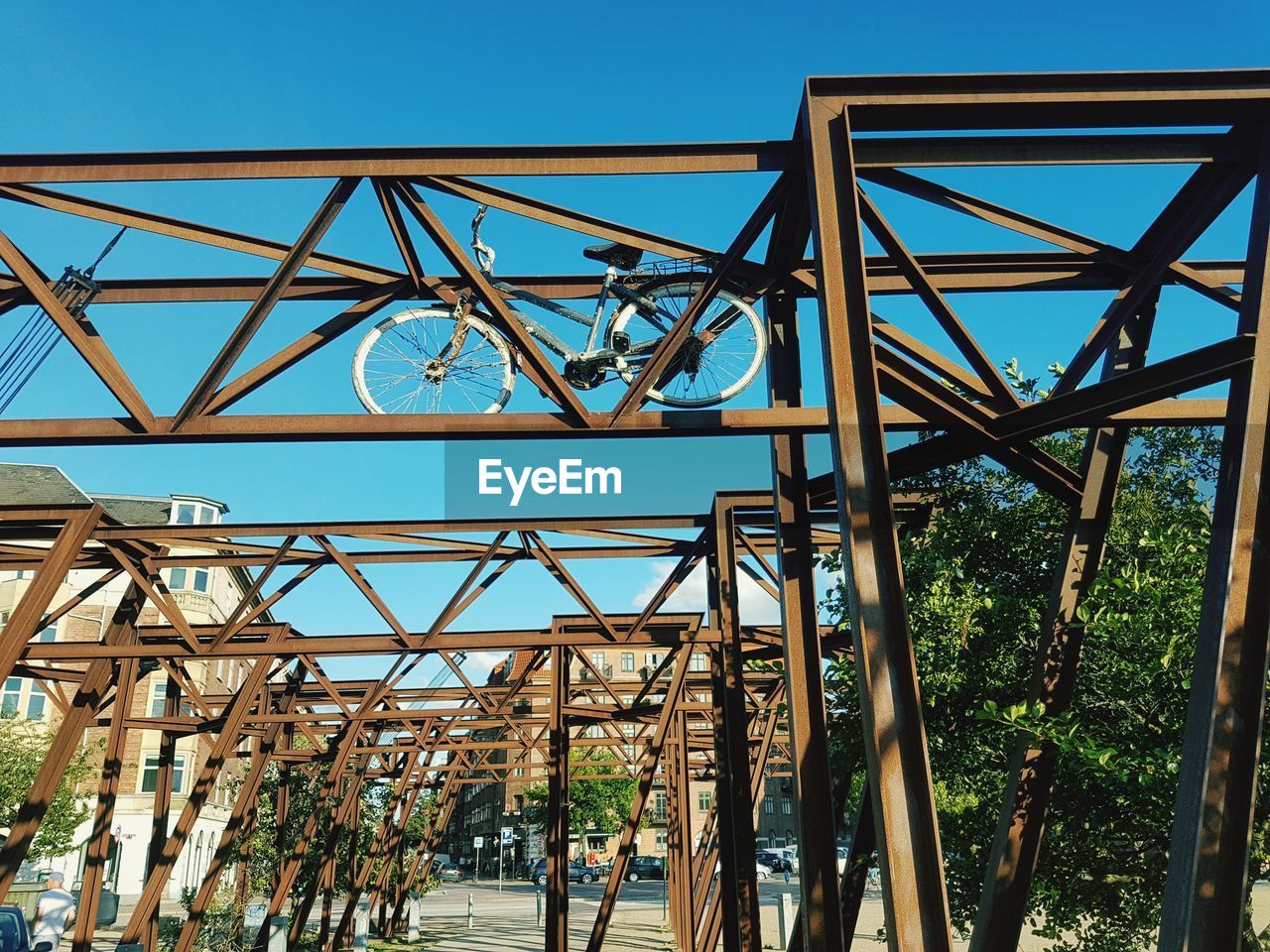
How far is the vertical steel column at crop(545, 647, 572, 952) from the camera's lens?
13922mm

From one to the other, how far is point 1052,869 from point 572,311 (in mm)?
5719

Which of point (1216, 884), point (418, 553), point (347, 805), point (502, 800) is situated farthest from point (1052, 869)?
point (502, 800)

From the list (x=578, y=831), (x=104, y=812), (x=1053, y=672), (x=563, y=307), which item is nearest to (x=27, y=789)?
(x=104, y=812)

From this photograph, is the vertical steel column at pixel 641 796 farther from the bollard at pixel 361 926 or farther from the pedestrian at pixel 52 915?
the pedestrian at pixel 52 915

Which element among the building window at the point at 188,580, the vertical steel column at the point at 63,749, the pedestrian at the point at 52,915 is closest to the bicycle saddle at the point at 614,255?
the vertical steel column at the point at 63,749

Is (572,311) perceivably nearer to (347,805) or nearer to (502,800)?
(347,805)

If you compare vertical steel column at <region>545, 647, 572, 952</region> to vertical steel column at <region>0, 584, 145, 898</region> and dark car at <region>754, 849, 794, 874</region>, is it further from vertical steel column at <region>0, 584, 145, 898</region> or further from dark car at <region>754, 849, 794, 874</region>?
dark car at <region>754, 849, 794, 874</region>

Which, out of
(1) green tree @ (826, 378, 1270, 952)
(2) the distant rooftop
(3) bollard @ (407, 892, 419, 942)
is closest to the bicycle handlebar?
(1) green tree @ (826, 378, 1270, 952)

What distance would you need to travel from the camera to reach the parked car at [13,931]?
13.8 m

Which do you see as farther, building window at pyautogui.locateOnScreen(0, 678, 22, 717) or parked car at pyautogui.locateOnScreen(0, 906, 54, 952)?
building window at pyautogui.locateOnScreen(0, 678, 22, 717)

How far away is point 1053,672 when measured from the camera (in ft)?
22.2

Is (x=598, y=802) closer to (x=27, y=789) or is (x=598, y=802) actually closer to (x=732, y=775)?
(x=27, y=789)

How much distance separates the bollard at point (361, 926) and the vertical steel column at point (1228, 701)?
1765cm

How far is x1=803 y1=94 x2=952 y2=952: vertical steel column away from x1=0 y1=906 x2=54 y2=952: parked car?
13091 millimetres
